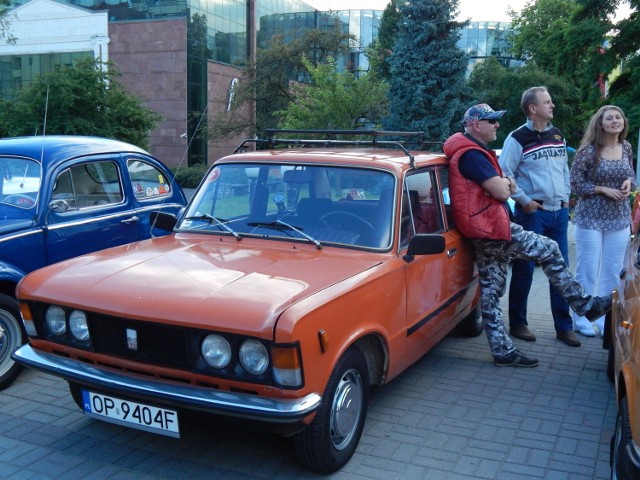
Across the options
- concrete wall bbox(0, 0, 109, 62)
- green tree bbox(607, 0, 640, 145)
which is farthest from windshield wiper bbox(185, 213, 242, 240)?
concrete wall bbox(0, 0, 109, 62)

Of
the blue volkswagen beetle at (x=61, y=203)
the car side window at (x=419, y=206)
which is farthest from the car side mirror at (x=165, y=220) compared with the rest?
the car side window at (x=419, y=206)

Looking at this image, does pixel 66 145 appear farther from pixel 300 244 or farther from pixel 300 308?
pixel 300 308

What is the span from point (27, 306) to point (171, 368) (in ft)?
3.61

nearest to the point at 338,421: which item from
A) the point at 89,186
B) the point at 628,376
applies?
the point at 628,376

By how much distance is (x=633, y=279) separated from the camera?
3938mm

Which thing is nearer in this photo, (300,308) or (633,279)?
(300,308)

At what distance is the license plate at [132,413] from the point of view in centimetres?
355

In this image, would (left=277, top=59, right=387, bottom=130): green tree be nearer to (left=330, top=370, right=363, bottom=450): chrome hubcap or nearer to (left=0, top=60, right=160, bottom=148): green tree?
(left=0, top=60, right=160, bottom=148): green tree

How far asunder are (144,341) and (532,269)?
13.5 feet

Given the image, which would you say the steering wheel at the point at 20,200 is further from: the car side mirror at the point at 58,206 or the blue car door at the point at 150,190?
the blue car door at the point at 150,190

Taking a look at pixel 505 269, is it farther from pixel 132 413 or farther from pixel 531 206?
pixel 132 413

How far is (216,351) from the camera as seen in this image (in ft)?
11.2

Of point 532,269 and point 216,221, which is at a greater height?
point 216,221

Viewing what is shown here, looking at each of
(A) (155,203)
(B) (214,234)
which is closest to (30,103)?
(A) (155,203)
